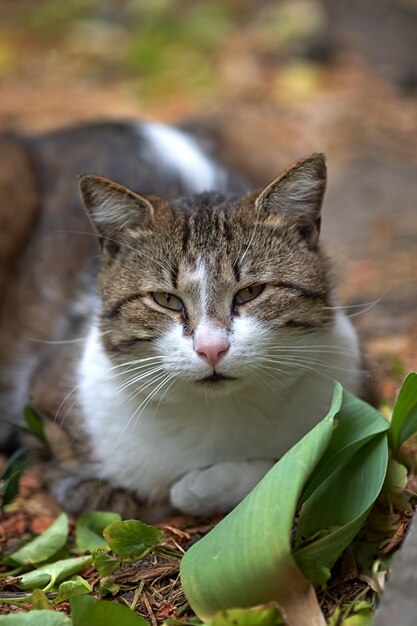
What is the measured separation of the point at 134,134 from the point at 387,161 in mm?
2365

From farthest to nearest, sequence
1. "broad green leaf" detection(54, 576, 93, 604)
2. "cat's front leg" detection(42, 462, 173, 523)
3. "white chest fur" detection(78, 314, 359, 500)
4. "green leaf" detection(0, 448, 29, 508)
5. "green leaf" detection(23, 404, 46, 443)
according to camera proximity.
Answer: "green leaf" detection(23, 404, 46, 443) → "cat's front leg" detection(42, 462, 173, 523) → "green leaf" detection(0, 448, 29, 508) → "white chest fur" detection(78, 314, 359, 500) → "broad green leaf" detection(54, 576, 93, 604)

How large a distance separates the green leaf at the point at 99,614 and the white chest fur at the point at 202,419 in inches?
29.1

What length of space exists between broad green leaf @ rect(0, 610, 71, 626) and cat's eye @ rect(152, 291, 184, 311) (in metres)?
0.95

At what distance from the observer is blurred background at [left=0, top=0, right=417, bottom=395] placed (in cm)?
527

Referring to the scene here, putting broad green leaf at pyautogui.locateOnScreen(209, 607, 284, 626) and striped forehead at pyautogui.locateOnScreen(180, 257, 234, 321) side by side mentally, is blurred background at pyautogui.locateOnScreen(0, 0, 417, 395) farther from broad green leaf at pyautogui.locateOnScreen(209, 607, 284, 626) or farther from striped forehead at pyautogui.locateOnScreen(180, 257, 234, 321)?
broad green leaf at pyautogui.locateOnScreen(209, 607, 284, 626)

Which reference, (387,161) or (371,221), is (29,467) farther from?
(387,161)

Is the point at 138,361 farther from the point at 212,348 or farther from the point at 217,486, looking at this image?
the point at 217,486

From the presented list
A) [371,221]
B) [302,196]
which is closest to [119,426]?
[302,196]

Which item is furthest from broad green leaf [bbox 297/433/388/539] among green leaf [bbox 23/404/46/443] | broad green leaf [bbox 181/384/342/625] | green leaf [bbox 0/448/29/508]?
green leaf [bbox 23/404/46/443]

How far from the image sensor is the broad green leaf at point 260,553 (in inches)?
86.2

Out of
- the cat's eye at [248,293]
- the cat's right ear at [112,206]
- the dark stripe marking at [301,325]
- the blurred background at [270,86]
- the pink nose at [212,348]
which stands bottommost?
the pink nose at [212,348]

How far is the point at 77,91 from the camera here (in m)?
7.81

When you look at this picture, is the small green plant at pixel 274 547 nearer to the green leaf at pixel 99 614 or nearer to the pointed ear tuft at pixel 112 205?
the green leaf at pixel 99 614

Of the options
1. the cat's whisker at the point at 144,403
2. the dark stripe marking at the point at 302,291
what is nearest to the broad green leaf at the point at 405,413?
the dark stripe marking at the point at 302,291
